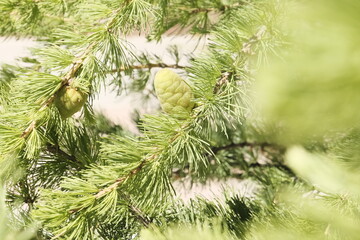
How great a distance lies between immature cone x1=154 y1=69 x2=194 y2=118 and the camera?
0.85ft

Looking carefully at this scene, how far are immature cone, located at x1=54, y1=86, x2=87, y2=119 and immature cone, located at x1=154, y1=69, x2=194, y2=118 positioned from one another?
0.05 meters

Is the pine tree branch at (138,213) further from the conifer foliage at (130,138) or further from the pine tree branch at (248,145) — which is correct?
the pine tree branch at (248,145)

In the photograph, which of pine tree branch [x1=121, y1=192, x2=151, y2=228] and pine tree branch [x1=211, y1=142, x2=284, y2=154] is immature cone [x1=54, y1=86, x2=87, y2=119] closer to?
pine tree branch [x1=121, y1=192, x2=151, y2=228]

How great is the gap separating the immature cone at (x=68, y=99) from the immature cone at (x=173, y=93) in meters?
0.05

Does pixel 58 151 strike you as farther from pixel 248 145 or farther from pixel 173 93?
pixel 248 145

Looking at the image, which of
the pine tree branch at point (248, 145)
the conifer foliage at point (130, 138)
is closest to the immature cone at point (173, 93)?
the conifer foliage at point (130, 138)

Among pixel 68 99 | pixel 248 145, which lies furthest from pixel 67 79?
pixel 248 145

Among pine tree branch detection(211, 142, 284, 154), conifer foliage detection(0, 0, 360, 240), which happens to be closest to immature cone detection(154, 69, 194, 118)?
conifer foliage detection(0, 0, 360, 240)

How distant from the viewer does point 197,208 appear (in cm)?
30

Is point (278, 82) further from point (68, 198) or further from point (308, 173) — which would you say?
point (68, 198)

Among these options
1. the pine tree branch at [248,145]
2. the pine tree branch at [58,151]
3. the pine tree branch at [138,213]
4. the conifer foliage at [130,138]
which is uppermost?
the conifer foliage at [130,138]

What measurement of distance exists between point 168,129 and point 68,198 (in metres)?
0.06

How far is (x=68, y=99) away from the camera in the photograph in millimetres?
259

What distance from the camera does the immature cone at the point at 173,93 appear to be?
26cm
